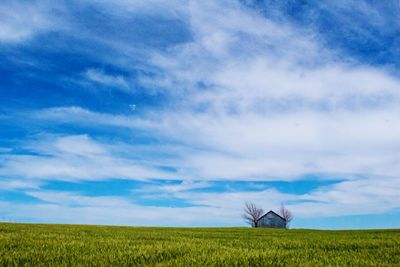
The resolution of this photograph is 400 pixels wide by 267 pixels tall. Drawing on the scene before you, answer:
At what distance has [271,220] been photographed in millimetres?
99125

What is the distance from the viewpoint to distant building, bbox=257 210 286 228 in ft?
324

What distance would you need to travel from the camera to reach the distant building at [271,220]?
9875 cm

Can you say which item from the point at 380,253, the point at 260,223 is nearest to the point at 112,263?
the point at 380,253

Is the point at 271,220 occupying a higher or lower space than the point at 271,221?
higher

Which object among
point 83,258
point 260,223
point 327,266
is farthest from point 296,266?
point 260,223

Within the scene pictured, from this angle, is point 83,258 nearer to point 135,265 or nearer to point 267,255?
point 135,265

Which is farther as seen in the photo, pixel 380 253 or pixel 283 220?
pixel 283 220

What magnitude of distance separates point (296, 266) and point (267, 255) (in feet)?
5.30

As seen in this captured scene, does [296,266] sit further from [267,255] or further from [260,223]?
[260,223]

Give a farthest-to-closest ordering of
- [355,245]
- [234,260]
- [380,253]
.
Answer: [355,245], [380,253], [234,260]

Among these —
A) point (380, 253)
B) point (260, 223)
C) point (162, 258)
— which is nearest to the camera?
point (162, 258)

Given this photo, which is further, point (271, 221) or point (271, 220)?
point (271, 220)

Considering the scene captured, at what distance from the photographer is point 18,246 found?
32.2ft

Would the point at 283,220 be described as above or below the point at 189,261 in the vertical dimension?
above
